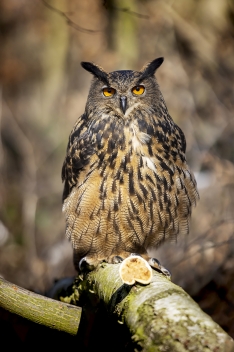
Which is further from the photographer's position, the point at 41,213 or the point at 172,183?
the point at 41,213

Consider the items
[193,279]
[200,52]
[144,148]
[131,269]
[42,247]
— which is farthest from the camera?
[200,52]

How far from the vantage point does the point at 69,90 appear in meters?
6.09

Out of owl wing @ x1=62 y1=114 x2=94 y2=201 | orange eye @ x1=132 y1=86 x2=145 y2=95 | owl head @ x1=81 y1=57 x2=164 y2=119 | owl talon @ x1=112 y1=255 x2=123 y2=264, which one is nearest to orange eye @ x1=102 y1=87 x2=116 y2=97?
owl head @ x1=81 y1=57 x2=164 y2=119

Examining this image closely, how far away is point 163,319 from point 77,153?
1588 millimetres

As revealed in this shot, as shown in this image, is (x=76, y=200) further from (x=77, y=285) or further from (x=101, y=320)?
(x=101, y=320)

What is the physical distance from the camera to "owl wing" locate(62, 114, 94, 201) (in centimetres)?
298

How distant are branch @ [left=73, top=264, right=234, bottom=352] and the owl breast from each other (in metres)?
0.72

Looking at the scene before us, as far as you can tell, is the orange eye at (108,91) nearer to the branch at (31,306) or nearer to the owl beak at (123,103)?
the owl beak at (123,103)

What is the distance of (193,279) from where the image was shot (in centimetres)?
421

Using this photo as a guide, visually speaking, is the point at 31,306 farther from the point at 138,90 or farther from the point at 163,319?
the point at 138,90

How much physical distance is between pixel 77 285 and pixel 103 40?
146 inches

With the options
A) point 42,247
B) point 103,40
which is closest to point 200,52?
point 103,40

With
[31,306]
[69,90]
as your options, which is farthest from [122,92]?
[69,90]

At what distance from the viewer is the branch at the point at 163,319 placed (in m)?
1.43
